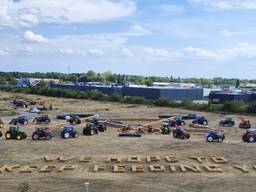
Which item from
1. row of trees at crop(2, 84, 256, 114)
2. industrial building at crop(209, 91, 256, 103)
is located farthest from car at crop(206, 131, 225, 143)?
industrial building at crop(209, 91, 256, 103)

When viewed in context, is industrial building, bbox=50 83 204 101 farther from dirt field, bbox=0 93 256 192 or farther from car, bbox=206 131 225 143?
car, bbox=206 131 225 143

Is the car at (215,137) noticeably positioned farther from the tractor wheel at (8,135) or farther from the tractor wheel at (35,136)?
the tractor wheel at (8,135)

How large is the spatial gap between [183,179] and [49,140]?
17.3 metres

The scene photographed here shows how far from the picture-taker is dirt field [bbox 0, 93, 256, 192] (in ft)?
79.8

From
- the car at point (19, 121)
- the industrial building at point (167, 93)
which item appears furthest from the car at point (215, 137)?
the industrial building at point (167, 93)

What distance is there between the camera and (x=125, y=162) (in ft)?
101

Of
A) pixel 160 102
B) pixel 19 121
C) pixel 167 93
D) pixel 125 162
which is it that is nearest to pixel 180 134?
pixel 125 162

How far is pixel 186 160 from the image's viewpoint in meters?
31.7

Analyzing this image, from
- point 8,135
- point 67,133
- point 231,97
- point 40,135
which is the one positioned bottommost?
point 8,135

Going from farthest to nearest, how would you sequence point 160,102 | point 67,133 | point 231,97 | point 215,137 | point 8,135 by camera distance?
point 231,97 < point 160,102 < point 67,133 < point 8,135 < point 215,137

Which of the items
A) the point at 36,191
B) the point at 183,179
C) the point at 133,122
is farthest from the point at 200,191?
the point at 133,122

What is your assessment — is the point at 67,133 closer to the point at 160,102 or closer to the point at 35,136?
the point at 35,136

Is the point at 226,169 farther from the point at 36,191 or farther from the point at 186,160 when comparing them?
the point at 36,191

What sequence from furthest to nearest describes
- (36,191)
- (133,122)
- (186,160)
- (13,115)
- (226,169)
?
1. (13,115)
2. (133,122)
3. (186,160)
4. (226,169)
5. (36,191)
